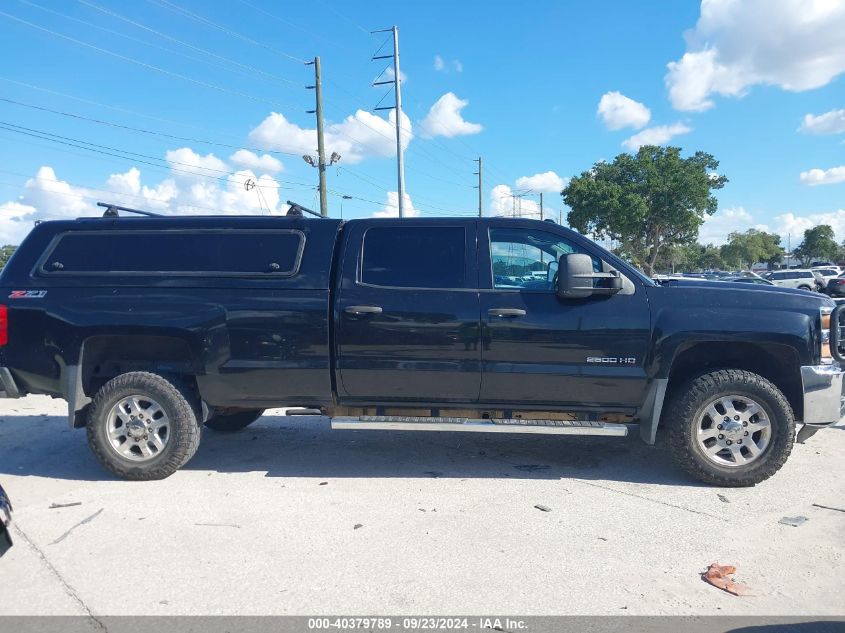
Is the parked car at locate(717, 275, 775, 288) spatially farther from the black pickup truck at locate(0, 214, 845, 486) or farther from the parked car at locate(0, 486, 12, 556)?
the parked car at locate(0, 486, 12, 556)

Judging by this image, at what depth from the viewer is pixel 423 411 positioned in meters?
4.80

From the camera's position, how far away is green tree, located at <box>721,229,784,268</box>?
8006 centimetres

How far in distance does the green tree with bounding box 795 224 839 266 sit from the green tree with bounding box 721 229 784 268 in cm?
360

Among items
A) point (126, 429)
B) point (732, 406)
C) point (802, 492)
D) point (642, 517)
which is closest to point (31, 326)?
point (126, 429)

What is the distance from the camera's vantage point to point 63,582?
3.27m

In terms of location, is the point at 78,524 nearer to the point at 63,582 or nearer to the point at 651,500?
the point at 63,582

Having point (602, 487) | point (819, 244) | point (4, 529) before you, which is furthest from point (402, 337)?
point (819, 244)

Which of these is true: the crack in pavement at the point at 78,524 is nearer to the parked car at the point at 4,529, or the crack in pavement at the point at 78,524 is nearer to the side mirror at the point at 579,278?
the parked car at the point at 4,529

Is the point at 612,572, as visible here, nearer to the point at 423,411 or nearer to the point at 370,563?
the point at 370,563

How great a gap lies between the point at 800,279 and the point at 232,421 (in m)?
36.2

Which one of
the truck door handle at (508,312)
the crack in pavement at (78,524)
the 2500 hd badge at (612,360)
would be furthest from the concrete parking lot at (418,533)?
the truck door handle at (508,312)

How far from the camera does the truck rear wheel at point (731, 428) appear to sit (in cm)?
444

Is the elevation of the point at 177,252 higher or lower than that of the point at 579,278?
higher

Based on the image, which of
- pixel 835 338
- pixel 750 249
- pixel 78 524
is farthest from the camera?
pixel 750 249
